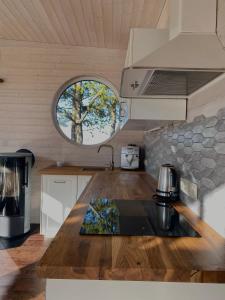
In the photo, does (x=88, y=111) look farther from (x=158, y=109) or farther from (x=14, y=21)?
(x=158, y=109)

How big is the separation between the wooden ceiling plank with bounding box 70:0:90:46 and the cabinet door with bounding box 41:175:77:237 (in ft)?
6.27

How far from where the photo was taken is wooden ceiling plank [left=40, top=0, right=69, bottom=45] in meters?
2.41

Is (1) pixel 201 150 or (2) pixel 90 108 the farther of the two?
(2) pixel 90 108

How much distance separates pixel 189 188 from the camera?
143cm

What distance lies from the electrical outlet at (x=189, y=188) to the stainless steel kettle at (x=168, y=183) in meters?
0.05

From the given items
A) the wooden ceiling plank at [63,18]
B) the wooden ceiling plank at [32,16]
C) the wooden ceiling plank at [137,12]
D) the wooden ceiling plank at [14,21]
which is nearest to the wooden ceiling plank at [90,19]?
the wooden ceiling plank at [63,18]

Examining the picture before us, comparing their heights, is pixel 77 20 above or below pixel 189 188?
above

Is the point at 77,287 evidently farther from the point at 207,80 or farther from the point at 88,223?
the point at 207,80

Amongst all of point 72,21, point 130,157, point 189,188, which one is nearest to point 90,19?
point 72,21

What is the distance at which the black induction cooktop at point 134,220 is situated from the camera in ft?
3.32

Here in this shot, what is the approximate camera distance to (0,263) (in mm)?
2332

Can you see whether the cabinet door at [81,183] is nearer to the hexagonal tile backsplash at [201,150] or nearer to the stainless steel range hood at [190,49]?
the hexagonal tile backsplash at [201,150]

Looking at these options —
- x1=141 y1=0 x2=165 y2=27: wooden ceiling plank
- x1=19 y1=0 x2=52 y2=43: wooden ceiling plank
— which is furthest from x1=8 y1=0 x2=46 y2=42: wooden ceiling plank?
x1=141 y1=0 x2=165 y2=27: wooden ceiling plank

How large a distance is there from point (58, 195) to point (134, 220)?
198cm
